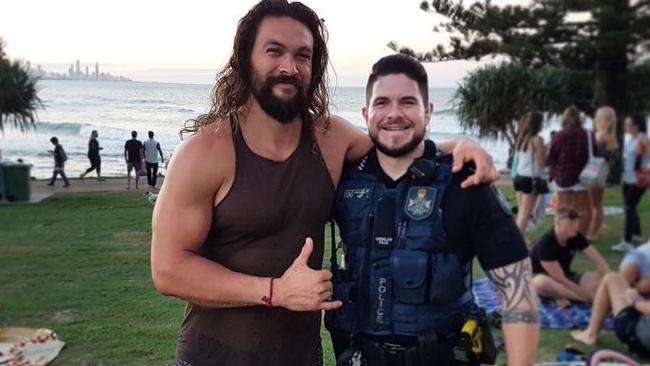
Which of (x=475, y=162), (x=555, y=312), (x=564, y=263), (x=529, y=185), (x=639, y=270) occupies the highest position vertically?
(x=475, y=162)

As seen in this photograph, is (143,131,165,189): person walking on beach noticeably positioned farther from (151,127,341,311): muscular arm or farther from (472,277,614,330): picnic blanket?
(472,277,614,330): picnic blanket

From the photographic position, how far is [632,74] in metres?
3.95

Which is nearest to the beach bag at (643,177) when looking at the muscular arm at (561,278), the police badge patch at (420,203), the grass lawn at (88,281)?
the muscular arm at (561,278)

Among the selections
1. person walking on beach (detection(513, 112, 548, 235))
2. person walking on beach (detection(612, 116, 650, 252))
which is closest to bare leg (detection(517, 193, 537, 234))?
person walking on beach (detection(513, 112, 548, 235))

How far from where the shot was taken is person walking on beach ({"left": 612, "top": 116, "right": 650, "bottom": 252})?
4.15 meters

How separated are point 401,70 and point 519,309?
0.58 meters

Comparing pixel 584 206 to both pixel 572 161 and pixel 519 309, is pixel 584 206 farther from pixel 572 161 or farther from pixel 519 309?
pixel 519 309

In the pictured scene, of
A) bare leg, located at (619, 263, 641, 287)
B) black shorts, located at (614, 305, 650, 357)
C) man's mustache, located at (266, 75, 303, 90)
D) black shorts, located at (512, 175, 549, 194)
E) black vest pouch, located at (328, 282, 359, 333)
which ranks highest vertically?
man's mustache, located at (266, 75, 303, 90)

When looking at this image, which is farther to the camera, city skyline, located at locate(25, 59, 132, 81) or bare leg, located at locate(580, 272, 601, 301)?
bare leg, located at locate(580, 272, 601, 301)

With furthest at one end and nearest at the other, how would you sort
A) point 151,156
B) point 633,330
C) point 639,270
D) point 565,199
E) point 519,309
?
point 565,199 → point 639,270 → point 633,330 → point 151,156 → point 519,309

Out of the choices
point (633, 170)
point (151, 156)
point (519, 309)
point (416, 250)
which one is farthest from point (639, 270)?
point (151, 156)

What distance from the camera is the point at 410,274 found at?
134 centimetres

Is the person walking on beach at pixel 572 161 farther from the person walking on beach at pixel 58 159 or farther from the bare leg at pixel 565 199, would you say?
the person walking on beach at pixel 58 159

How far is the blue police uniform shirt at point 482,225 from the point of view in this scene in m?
1.29
